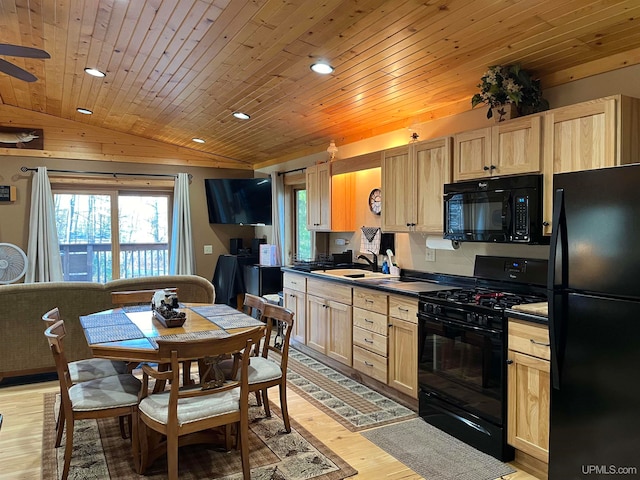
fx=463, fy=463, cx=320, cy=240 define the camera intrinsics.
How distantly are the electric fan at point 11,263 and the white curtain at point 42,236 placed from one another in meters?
0.35

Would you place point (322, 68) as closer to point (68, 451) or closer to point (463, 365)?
point (463, 365)

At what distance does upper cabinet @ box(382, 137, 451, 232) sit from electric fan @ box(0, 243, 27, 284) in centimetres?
454

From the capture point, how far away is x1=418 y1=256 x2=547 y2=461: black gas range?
2.72m

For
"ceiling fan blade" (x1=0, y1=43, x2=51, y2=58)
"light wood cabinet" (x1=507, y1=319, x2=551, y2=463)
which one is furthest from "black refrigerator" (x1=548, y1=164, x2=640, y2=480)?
"ceiling fan blade" (x1=0, y1=43, x2=51, y2=58)

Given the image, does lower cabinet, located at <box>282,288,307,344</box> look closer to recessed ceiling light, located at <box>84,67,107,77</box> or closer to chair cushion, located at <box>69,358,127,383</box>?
chair cushion, located at <box>69,358,127,383</box>

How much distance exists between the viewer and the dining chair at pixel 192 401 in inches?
87.3

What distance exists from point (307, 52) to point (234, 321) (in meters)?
1.86

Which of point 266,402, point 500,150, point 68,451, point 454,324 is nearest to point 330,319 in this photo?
point 266,402

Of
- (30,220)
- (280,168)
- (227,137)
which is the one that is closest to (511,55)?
(227,137)

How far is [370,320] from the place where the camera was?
3.85 m

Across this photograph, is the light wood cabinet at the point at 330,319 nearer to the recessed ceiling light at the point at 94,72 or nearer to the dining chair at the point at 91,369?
the dining chair at the point at 91,369

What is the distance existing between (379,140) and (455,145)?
1.39 meters

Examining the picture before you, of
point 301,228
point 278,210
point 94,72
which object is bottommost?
point 301,228

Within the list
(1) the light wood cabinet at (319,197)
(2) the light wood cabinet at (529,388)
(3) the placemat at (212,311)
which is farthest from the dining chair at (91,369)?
(1) the light wood cabinet at (319,197)
